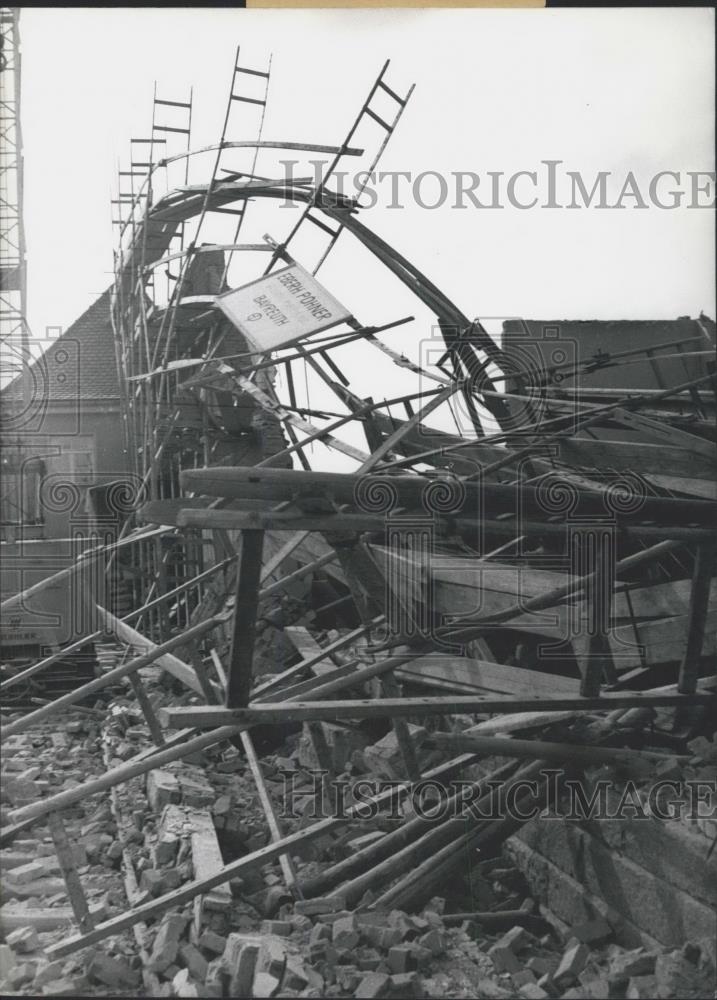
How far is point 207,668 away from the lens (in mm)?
5332

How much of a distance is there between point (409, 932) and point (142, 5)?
3.98 metres

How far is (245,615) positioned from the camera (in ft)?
10.1

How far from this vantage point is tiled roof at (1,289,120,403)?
4.02 meters

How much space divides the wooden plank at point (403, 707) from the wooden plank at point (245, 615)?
0.07 meters

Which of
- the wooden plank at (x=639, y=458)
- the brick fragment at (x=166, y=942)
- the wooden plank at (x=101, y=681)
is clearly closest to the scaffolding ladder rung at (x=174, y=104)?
the wooden plank at (x=639, y=458)

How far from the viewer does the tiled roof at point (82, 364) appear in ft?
13.2

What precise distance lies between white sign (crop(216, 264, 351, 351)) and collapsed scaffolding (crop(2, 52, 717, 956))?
0.03 metres

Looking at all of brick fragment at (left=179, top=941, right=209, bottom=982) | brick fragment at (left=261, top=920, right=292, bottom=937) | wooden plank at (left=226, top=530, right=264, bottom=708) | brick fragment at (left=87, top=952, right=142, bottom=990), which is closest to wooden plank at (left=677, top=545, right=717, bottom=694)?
wooden plank at (left=226, top=530, right=264, bottom=708)

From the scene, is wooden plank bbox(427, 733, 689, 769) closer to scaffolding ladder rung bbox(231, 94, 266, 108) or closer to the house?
the house

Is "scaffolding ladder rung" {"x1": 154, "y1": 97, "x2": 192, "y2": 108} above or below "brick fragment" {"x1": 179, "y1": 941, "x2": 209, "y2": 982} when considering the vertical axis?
above

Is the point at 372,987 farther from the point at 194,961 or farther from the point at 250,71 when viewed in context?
the point at 250,71

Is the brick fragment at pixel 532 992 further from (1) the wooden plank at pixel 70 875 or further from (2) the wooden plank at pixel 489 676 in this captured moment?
(1) the wooden plank at pixel 70 875

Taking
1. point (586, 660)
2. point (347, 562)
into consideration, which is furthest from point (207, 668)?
point (586, 660)

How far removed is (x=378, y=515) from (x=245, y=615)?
2.01 ft
